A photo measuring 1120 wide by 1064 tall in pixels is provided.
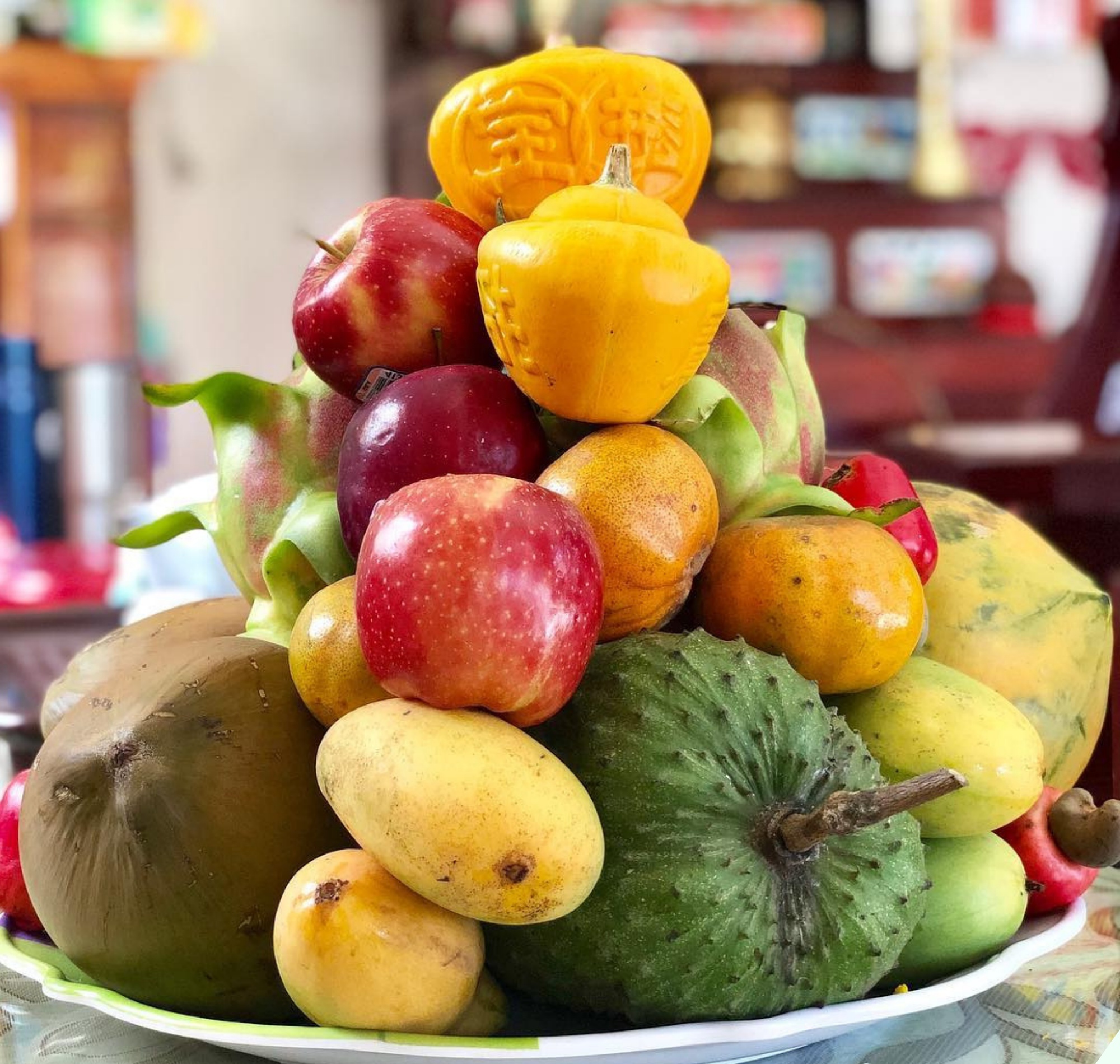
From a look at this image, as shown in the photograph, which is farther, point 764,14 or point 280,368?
point 280,368

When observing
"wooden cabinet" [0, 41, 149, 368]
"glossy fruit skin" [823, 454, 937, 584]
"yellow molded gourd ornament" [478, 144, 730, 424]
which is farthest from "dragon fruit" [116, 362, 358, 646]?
"wooden cabinet" [0, 41, 149, 368]

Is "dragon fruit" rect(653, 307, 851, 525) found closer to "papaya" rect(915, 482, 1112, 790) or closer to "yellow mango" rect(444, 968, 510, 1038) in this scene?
"papaya" rect(915, 482, 1112, 790)

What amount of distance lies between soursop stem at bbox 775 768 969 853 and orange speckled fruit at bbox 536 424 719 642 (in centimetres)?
11

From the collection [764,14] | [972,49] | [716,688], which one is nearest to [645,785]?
[716,688]

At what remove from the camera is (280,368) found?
5047 mm

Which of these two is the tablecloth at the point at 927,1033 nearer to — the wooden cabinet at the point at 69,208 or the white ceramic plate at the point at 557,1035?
the white ceramic plate at the point at 557,1035

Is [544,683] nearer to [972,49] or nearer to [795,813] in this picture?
[795,813]

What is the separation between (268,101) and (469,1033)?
458 centimetres

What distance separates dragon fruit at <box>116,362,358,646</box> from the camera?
685mm

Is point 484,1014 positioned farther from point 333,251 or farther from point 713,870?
point 333,251

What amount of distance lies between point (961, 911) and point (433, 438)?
0.30m

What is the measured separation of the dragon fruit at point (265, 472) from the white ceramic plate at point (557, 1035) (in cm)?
19

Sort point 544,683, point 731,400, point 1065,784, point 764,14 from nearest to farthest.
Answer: point 544,683
point 731,400
point 1065,784
point 764,14

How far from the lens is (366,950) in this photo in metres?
0.51
